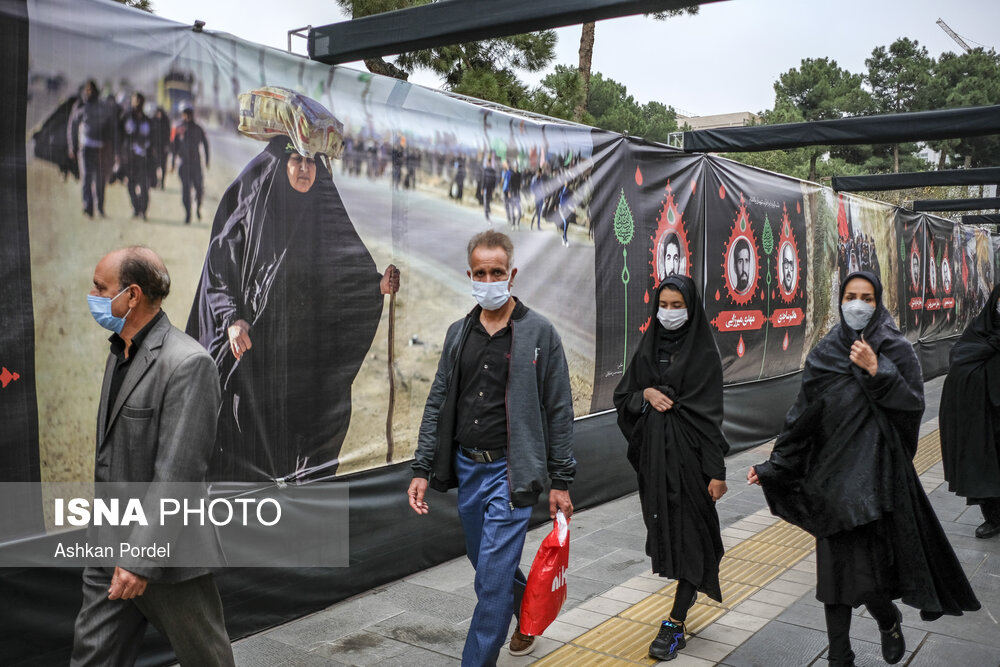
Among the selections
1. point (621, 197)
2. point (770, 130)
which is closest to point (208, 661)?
point (621, 197)

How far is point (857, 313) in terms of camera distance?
393 centimetres

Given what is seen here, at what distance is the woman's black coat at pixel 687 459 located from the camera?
4191 millimetres

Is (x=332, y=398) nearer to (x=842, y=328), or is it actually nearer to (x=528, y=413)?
(x=528, y=413)

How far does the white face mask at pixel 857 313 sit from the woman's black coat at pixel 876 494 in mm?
36

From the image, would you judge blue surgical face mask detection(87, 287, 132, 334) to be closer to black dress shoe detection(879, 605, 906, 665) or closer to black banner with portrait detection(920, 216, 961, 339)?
black dress shoe detection(879, 605, 906, 665)

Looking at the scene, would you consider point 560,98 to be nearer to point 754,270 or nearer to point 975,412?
point 754,270

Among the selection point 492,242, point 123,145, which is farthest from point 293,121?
point 492,242

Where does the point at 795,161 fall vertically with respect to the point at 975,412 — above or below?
above

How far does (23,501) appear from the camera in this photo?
344 centimetres

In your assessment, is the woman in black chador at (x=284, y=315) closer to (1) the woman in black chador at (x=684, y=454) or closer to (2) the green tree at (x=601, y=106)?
(1) the woman in black chador at (x=684, y=454)

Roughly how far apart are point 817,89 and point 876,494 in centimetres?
4338

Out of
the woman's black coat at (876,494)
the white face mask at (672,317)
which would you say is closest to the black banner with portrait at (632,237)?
the white face mask at (672,317)

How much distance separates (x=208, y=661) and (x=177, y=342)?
39.5 inches

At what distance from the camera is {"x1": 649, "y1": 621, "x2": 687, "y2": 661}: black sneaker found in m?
4.01
